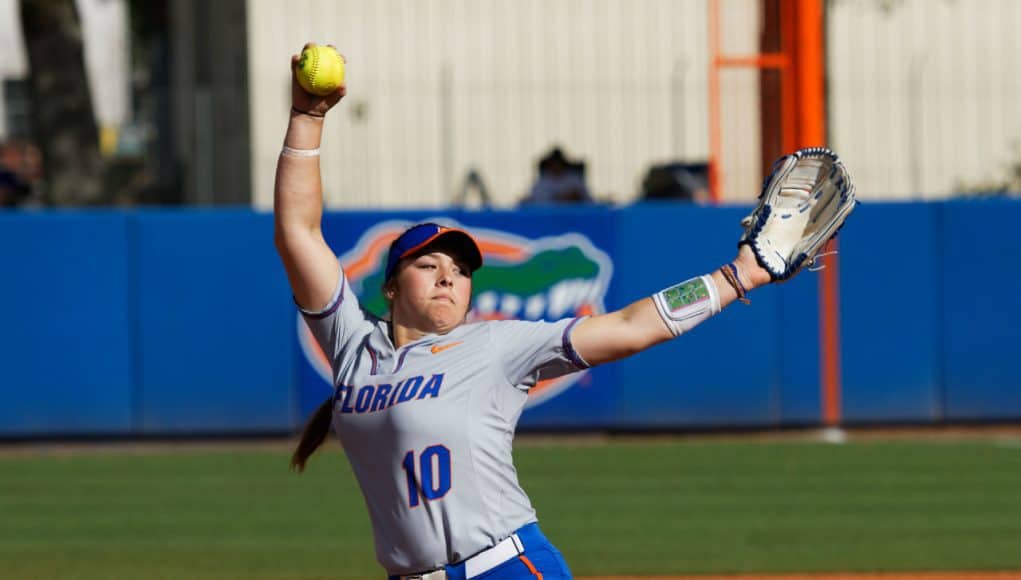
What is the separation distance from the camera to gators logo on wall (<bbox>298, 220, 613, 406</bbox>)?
13.1 meters

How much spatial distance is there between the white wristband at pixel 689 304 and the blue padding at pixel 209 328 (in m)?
9.25

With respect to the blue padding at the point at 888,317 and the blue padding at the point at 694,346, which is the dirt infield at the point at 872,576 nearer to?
the blue padding at the point at 694,346

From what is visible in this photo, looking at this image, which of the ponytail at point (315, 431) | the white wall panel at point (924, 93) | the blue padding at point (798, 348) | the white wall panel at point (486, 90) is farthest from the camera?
the white wall panel at point (924, 93)

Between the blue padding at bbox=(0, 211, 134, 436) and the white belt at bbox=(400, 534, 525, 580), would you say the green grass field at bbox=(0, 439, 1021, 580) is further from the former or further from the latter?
the white belt at bbox=(400, 534, 525, 580)

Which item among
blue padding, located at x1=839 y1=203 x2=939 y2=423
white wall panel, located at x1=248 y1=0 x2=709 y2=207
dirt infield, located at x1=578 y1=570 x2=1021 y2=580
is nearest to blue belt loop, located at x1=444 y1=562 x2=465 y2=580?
dirt infield, located at x1=578 y1=570 x2=1021 y2=580

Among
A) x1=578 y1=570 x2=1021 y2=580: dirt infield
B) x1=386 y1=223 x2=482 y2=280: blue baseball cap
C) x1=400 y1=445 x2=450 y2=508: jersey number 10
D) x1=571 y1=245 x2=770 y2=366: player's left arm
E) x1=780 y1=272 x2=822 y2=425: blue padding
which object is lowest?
x1=578 y1=570 x2=1021 y2=580: dirt infield

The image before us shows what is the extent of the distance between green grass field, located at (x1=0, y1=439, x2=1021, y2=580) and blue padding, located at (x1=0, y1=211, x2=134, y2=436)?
1.14 ft

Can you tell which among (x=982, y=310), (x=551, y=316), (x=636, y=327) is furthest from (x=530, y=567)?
(x=982, y=310)

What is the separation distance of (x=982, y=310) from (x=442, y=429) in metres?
10.1

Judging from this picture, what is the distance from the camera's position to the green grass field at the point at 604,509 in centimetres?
845

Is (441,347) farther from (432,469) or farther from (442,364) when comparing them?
(432,469)

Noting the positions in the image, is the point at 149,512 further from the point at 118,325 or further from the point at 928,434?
the point at 928,434

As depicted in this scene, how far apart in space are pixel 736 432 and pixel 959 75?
7.66m

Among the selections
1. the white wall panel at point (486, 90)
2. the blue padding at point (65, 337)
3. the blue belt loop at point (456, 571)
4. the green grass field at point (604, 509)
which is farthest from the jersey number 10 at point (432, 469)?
the white wall panel at point (486, 90)
